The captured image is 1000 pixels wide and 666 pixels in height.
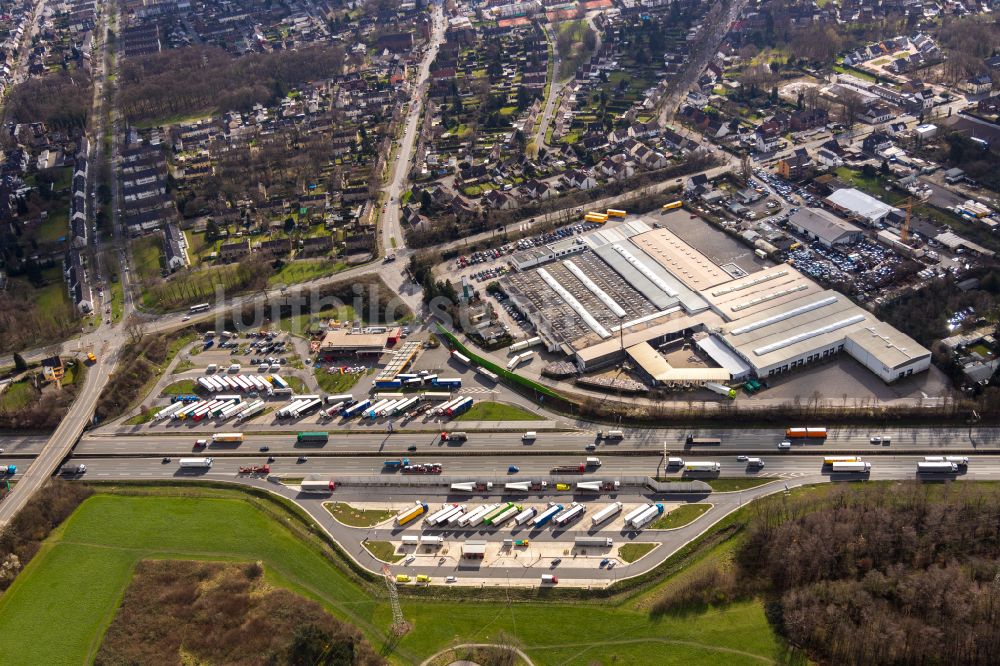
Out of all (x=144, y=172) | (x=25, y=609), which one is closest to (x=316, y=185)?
(x=144, y=172)

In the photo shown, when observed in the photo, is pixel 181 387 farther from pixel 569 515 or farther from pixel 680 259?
pixel 680 259

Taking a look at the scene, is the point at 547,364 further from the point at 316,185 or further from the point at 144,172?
the point at 144,172

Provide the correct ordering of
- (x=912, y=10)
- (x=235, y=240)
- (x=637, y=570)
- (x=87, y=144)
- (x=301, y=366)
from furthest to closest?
(x=912, y=10)
(x=87, y=144)
(x=235, y=240)
(x=301, y=366)
(x=637, y=570)

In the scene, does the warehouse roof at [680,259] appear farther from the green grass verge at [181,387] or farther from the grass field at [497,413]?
the green grass verge at [181,387]

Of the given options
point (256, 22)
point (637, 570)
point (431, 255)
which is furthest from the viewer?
point (256, 22)

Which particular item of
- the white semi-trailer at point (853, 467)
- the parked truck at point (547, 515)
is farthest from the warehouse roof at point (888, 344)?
the parked truck at point (547, 515)

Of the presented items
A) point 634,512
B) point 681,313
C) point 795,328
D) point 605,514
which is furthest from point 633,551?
point 681,313

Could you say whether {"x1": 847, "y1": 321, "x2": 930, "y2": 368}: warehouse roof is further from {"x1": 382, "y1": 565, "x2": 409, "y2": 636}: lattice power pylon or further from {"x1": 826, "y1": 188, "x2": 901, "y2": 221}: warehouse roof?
{"x1": 382, "y1": 565, "x2": 409, "y2": 636}: lattice power pylon
